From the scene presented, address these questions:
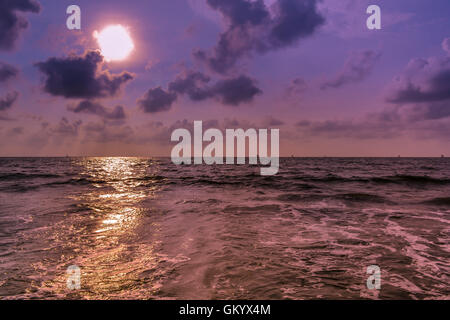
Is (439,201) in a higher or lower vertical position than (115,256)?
lower

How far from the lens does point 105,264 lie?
5180 millimetres
